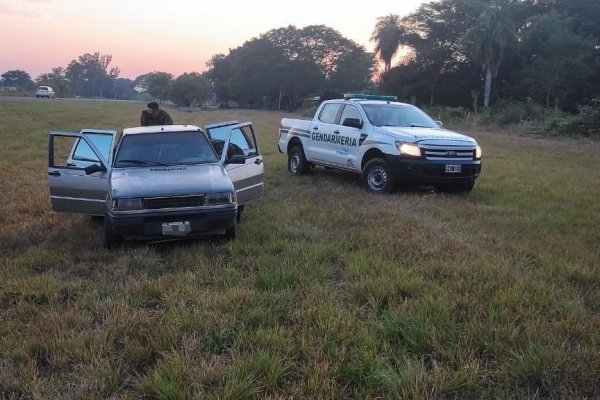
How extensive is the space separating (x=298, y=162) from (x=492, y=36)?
39.4 m

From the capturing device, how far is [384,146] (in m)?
9.77

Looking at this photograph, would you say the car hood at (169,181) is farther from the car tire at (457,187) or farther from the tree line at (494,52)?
the tree line at (494,52)

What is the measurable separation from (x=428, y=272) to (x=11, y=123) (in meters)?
24.1

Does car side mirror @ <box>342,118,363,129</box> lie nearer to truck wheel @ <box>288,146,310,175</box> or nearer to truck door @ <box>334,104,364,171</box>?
truck door @ <box>334,104,364,171</box>

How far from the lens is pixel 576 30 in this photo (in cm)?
5312

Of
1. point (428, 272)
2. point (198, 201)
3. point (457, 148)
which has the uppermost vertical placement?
point (457, 148)

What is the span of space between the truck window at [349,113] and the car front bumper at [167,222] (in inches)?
206

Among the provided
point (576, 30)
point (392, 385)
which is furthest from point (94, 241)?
point (576, 30)

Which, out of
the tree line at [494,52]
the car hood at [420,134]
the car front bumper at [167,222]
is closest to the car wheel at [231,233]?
the car front bumper at [167,222]

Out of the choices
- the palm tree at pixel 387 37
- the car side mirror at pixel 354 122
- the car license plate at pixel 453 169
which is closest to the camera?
the car license plate at pixel 453 169

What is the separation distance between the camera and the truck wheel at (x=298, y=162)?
12.3 m

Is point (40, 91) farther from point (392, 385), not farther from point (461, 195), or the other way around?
point (392, 385)

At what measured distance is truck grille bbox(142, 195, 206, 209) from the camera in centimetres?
600

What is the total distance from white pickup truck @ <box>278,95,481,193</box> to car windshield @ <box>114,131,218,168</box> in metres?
3.72
